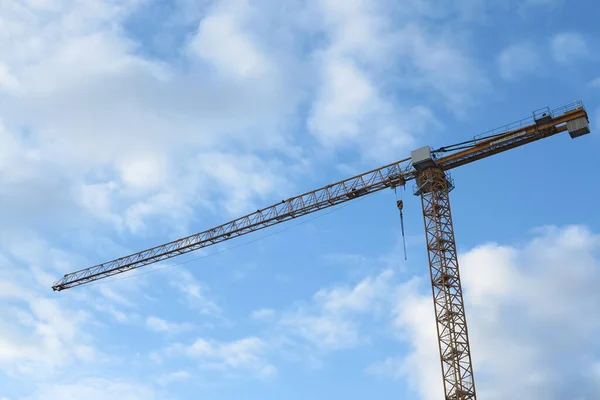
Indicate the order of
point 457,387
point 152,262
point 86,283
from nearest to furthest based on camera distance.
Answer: point 457,387 < point 152,262 < point 86,283

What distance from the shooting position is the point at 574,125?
7306 cm

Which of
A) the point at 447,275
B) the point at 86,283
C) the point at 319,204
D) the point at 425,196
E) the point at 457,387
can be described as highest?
the point at 86,283

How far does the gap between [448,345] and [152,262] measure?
55065 mm

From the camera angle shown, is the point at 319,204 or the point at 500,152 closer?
the point at 500,152

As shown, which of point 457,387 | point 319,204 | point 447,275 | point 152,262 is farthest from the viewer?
point 152,262

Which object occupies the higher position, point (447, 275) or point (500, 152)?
point (500, 152)

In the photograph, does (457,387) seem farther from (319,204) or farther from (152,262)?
(152,262)

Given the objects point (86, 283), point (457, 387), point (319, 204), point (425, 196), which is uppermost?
point (86, 283)

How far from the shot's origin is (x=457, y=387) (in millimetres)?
71000

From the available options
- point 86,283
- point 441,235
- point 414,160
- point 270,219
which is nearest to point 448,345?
point 441,235

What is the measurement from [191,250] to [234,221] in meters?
10.1

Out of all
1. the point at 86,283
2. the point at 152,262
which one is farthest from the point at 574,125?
the point at 86,283

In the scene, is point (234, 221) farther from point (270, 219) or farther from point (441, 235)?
point (441, 235)

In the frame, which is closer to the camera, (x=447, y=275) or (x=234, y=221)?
(x=447, y=275)
